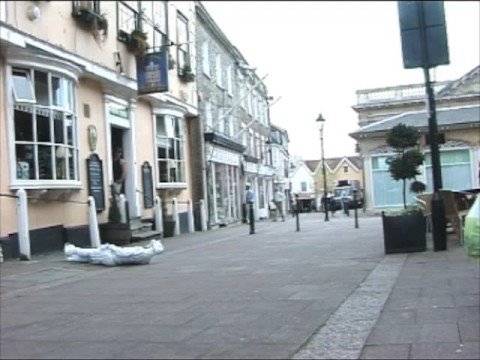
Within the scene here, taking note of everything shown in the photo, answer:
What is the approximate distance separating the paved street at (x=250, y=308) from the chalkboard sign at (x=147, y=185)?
753 cm

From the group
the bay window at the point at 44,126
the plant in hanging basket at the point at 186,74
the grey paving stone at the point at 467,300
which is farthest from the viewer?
the plant in hanging basket at the point at 186,74

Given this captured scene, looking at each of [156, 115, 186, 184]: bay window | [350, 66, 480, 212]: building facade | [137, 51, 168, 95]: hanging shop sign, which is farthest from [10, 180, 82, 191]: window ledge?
[350, 66, 480, 212]: building facade

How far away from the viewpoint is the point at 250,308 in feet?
22.2

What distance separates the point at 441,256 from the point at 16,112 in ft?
27.1

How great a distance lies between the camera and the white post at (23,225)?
12.2m

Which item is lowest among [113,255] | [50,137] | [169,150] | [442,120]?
[113,255]

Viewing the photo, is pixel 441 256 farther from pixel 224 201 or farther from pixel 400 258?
pixel 224 201

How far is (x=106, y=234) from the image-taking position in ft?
52.5

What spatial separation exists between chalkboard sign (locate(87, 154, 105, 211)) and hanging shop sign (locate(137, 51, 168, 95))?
2.65 metres

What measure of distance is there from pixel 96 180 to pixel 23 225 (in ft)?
13.0

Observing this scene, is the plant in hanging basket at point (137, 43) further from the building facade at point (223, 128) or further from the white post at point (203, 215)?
the white post at point (203, 215)

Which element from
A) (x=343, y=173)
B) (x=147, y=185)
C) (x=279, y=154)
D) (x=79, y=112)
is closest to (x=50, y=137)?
(x=79, y=112)

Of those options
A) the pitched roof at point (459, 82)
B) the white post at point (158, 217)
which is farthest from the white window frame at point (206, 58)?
the pitched roof at point (459, 82)

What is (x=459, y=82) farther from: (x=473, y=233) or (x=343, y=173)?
(x=343, y=173)
